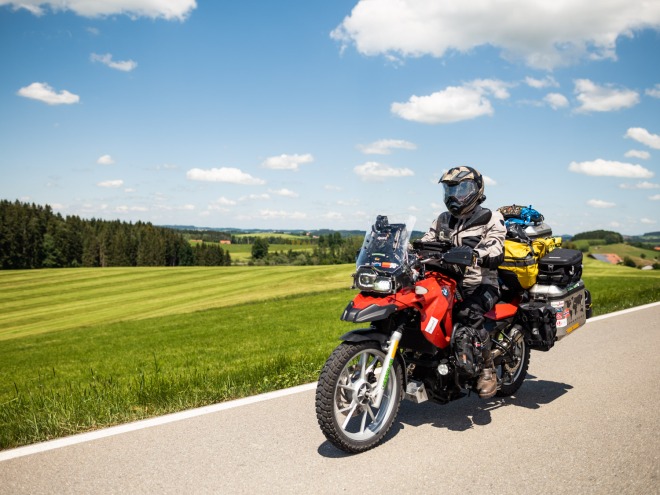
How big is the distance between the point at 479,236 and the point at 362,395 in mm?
1851

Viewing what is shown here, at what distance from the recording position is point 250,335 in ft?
51.3

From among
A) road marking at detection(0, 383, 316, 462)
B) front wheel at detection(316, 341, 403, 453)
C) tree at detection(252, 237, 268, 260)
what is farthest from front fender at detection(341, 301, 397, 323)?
tree at detection(252, 237, 268, 260)

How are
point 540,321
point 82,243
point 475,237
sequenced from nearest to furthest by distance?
point 475,237, point 540,321, point 82,243

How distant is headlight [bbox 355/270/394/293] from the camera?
3.85 meters

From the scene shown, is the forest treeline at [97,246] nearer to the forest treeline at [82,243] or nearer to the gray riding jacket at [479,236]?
the forest treeline at [82,243]

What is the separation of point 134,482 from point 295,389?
2.45 meters

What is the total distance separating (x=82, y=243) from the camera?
100062 millimetres

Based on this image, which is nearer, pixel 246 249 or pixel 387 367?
pixel 387 367

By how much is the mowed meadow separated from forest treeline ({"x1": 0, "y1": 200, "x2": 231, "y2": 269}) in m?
43.2

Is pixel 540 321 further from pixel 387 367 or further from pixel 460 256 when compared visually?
pixel 387 367

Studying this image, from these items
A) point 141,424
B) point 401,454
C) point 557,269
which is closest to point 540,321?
point 557,269

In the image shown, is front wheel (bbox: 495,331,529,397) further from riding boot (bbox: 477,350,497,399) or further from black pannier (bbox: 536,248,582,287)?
black pannier (bbox: 536,248,582,287)

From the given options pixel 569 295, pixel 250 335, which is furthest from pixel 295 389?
pixel 250 335

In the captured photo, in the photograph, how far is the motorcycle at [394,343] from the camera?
384 cm
